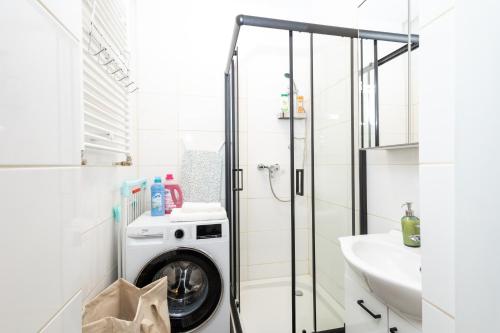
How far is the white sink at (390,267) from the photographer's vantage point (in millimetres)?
691

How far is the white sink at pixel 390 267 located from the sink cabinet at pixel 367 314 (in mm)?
59

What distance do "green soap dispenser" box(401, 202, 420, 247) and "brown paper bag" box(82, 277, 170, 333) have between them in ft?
3.93

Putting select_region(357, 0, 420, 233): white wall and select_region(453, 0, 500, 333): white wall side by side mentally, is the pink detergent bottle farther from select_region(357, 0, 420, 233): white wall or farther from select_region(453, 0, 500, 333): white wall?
select_region(453, 0, 500, 333): white wall

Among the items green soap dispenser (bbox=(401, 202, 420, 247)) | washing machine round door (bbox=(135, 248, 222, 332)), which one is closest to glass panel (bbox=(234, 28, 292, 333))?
washing machine round door (bbox=(135, 248, 222, 332))

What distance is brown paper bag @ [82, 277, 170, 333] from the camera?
0.93 metres

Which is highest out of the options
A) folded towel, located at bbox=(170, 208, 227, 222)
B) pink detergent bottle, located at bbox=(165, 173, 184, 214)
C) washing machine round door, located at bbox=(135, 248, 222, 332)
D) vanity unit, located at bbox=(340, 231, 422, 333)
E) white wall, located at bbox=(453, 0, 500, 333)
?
white wall, located at bbox=(453, 0, 500, 333)

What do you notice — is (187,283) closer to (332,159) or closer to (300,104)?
(332,159)

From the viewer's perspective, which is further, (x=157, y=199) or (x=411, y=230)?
(x=157, y=199)

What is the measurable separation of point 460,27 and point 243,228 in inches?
80.3

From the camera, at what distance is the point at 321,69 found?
56.3 inches

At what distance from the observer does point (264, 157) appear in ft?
7.35

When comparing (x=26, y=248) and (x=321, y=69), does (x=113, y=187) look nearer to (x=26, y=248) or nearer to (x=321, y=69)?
(x=26, y=248)

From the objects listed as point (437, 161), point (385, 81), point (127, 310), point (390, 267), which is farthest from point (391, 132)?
point (127, 310)

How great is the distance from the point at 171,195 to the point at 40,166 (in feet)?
5.12
